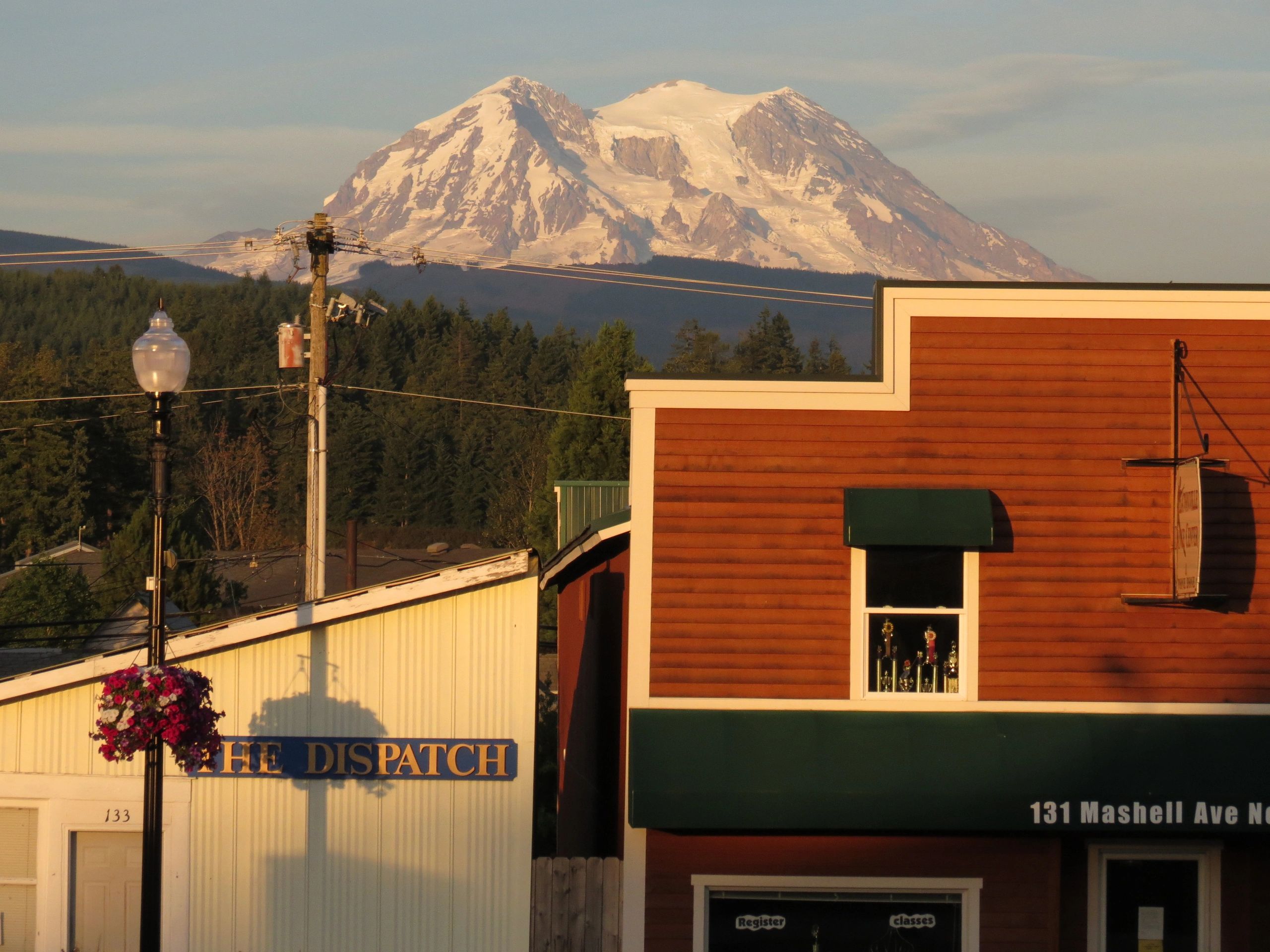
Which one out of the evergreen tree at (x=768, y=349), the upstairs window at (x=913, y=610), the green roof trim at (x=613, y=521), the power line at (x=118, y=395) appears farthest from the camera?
the evergreen tree at (x=768, y=349)

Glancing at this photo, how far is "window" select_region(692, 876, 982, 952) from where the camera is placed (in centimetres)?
1473

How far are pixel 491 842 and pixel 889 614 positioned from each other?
4.76m

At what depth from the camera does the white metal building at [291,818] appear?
49.0 ft

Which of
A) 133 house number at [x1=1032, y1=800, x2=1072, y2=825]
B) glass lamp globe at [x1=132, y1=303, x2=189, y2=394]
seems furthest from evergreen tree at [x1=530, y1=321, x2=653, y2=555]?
glass lamp globe at [x1=132, y1=303, x2=189, y2=394]

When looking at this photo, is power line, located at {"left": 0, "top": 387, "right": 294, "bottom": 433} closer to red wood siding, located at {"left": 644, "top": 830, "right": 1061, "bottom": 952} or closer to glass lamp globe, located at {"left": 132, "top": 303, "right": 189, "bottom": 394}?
glass lamp globe, located at {"left": 132, "top": 303, "right": 189, "bottom": 394}

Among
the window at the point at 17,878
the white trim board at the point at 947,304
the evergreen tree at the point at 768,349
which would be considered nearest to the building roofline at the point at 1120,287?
the white trim board at the point at 947,304

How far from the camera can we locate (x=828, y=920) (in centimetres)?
1482

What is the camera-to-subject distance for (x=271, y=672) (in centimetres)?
1519

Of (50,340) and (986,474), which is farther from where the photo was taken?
(50,340)

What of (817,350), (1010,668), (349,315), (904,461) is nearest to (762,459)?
(904,461)

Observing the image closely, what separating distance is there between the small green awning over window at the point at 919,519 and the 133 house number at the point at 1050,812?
2.60 m

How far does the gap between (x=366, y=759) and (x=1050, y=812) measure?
695cm

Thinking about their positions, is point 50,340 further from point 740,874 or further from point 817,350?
point 740,874

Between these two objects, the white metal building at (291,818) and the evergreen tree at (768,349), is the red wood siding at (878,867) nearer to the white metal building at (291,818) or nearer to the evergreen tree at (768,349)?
the white metal building at (291,818)
